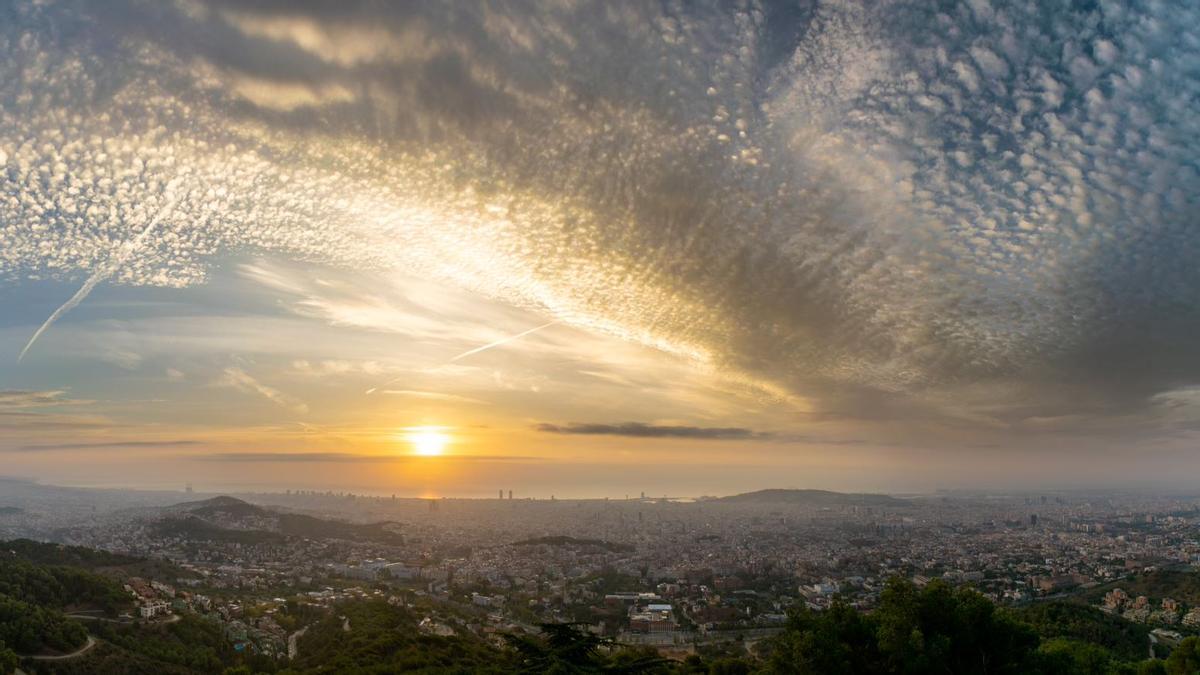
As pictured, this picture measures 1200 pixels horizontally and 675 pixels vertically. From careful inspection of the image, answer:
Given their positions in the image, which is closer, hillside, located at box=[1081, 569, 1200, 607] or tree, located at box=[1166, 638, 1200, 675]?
tree, located at box=[1166, 638, 1200, 675]

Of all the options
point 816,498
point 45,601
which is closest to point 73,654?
point 45,601

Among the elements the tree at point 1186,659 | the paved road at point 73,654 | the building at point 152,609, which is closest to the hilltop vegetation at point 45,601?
the paved road at point 73,654

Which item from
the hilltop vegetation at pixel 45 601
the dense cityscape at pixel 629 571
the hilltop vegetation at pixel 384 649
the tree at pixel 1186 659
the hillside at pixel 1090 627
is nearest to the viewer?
the tree at pixel 1186 659

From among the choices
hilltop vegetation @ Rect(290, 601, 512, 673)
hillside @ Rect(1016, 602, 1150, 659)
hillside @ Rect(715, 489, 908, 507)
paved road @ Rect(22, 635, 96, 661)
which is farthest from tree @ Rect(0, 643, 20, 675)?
hillside @ Rect(715, 489, 908, 507)

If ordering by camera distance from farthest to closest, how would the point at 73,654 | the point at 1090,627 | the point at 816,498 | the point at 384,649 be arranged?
the point at 816,498
the point at 1090,627
the point at 384,649
the point at 73,654

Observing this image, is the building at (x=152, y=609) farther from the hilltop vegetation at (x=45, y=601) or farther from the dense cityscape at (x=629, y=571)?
the hilltop vegetation at (x=45, y=601)

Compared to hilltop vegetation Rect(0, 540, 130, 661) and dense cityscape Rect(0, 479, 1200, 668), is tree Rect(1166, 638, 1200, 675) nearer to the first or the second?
dense cityscape Rect(0, 479, 1200, 668)

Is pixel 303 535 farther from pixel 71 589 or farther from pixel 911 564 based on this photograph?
pixel 911 564

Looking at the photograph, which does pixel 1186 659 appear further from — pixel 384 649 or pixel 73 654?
pixel 73 654

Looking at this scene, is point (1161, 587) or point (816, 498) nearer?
point (1161, 587)

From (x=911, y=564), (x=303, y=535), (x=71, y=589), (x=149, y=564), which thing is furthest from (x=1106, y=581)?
(x=303, y=535)
